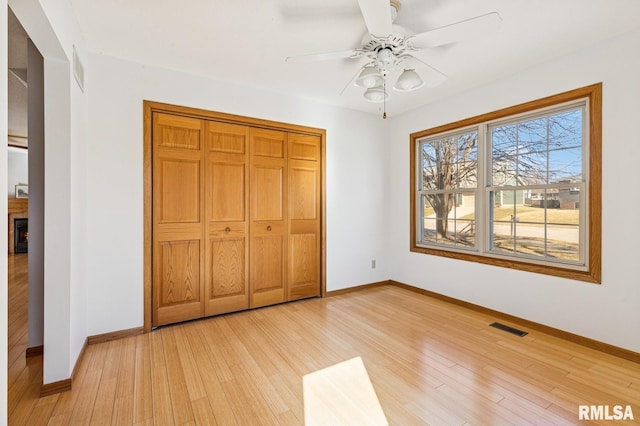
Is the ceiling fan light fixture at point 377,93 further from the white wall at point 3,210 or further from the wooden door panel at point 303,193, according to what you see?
the white wall at point 3,210

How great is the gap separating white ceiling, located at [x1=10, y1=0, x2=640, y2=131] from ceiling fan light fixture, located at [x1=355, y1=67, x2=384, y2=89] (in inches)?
11.5

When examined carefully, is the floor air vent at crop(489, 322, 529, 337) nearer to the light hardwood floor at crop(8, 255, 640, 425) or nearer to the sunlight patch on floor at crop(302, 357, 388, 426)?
the light hardwood floor at crop(8, 255, 640, 425)

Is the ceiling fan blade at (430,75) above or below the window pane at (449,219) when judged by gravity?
above

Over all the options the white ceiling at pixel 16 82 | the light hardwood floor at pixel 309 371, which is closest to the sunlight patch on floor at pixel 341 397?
the light hardwood floor at pixel 309 371

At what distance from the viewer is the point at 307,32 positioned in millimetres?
2311

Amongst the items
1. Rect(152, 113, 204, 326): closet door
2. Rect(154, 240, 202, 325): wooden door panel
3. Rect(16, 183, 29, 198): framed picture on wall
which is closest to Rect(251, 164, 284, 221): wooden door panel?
Rect(152, 113, 204, 326): closet door

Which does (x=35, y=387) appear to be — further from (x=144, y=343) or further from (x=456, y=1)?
(x=456, y=1)

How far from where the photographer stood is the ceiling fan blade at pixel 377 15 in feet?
4.87

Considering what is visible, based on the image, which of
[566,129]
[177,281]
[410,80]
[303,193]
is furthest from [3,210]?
[566,129]

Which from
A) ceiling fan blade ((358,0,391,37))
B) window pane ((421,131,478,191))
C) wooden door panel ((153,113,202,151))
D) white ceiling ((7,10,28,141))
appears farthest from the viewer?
window pane ((421,131,478,191))

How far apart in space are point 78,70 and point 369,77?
7.09ft

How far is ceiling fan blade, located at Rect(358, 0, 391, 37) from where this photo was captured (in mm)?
1483

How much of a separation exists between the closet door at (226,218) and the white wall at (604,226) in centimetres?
261

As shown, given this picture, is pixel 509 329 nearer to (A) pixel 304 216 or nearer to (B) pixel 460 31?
(A) pixel 304 216
